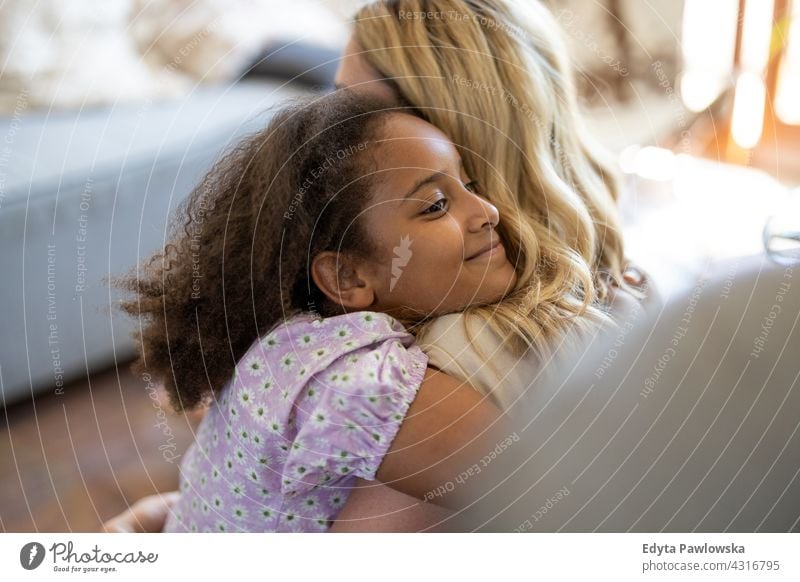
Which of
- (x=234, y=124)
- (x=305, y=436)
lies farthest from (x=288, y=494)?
(x=234, y=124)

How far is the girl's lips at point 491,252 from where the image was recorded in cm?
49

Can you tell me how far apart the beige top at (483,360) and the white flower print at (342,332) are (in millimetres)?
46

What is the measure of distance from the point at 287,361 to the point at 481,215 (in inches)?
5.8

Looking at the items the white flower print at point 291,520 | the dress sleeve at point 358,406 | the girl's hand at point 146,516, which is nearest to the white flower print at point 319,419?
the dress sleeve at point 358,406

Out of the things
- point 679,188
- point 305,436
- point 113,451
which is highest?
point 679,188

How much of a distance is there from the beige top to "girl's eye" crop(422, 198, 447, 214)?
0.06 metres

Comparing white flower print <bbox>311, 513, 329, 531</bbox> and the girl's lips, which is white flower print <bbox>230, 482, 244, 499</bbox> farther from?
the girl's lips

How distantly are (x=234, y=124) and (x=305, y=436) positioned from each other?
0.73ft

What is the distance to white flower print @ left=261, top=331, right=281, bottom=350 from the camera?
0.49m

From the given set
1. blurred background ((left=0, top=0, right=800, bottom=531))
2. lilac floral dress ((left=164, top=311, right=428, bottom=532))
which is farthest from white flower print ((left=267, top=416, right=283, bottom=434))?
blurred background ((left=0, top=0, right=800, bottom=531))

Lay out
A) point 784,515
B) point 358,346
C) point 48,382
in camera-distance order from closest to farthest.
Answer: point 358,346
point 784,515
point 48,382

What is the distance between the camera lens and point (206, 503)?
1.82 feet

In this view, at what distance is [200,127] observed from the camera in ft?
1.83
